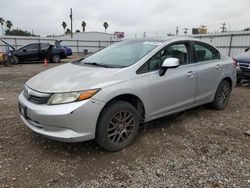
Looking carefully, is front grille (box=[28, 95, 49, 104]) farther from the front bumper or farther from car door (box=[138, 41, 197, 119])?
car door (box=[138, 41, 197, 119])

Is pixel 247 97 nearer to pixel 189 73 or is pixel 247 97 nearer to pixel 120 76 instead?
pixel 189 73

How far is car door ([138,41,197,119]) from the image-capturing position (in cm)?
335

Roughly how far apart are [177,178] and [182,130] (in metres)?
1.37

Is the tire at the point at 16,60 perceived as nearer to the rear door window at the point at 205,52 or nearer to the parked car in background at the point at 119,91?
the parked car in background at the point at 119,91

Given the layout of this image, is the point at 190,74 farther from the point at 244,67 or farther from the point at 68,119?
the point at 244,67

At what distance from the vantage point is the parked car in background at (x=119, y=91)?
2.67 meters

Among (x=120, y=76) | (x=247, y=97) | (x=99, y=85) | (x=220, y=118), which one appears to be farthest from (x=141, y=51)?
(x=247, y=97)

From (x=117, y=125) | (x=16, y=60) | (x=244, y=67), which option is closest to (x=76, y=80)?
(x=117, y=125)

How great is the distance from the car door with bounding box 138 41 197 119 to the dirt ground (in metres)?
0.45

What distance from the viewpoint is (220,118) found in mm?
4406

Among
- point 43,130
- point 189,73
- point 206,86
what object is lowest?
point 43,130

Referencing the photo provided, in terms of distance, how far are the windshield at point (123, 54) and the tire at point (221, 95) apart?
1.90 m

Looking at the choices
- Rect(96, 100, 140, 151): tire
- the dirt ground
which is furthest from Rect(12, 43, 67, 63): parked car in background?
Rect(96, 100, 140, 151): tire

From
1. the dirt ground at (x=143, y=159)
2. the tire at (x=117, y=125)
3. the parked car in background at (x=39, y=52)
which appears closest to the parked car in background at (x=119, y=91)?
the tire at (x=117, y=125)
